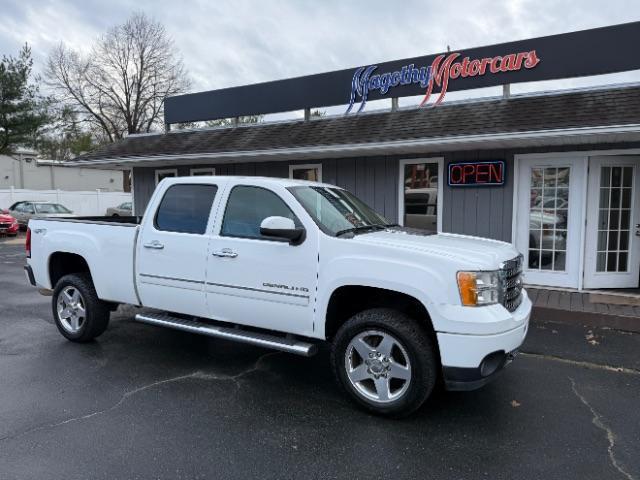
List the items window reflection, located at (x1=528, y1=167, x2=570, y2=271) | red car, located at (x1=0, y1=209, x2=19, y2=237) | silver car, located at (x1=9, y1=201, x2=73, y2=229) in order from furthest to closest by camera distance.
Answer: silver car, located at (x1=9, y1=201, x2=73, y2=229) < red car, located at (x1=0, y1=209, x2=19, y2=237) < window reflection, located at (x1=528, y1=167, x2=570, y2=271)

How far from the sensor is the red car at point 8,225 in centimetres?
1964

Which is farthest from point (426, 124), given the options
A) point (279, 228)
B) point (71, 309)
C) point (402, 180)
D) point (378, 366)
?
point (71, 309)

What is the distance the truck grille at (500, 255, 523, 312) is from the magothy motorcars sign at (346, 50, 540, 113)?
6.58 m

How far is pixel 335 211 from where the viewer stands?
4.57 metres

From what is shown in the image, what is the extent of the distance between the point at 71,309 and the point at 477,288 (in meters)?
4.60

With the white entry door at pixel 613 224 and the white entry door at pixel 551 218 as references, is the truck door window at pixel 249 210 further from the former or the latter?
the white entry door at pixel 613 224

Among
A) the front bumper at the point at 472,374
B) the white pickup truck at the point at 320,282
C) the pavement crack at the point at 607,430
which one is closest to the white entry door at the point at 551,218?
the pavement crack at the point at 607,430

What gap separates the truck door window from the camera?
441 centimetres

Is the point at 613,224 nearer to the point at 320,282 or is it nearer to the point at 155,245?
the point at 320,282

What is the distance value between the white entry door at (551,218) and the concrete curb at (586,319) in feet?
6.36

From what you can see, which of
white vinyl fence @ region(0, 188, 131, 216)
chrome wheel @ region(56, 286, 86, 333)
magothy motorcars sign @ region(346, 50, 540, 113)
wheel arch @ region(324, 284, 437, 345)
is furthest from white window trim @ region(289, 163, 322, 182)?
white vinyl fence @ region(0, 188, 131, 216)

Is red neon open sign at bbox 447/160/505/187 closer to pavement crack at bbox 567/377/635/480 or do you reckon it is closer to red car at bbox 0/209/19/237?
pavement crack at bbox 567/377/635/480

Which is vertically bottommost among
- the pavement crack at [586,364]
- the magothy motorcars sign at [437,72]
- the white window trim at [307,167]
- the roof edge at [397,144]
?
the pavement crack at [586,364]

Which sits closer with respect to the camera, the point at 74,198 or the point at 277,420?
the point at 277,420
